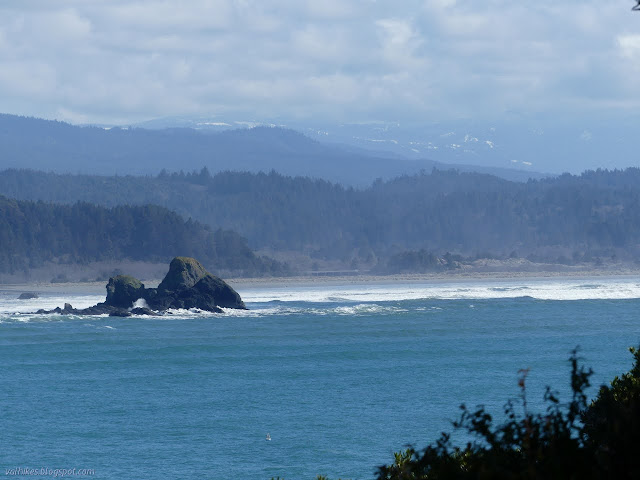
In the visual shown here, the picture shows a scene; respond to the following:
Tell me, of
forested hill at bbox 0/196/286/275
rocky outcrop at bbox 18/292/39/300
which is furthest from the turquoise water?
forested hill at bbox 0/196/286/275

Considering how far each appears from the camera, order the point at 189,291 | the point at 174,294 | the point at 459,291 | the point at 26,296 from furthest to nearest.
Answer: the point at 459,291 → the point at 26,296 → the point at 189,291 → the point at 174,294

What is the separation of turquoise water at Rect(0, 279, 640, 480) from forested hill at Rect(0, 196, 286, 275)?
60663 mm

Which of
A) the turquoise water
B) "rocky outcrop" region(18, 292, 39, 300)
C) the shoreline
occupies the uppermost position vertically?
the shoreline

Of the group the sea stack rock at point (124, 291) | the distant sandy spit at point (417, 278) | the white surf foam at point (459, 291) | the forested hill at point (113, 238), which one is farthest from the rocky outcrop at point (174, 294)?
the forested hill at point (113, 238)

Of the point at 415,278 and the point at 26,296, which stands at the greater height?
the point at 415,278

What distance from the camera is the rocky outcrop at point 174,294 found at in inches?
3423

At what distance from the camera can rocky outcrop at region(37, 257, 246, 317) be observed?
86.9 m

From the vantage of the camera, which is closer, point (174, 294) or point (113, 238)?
point (174, 294)

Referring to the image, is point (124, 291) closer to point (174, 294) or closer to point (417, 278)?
point (174, 294)

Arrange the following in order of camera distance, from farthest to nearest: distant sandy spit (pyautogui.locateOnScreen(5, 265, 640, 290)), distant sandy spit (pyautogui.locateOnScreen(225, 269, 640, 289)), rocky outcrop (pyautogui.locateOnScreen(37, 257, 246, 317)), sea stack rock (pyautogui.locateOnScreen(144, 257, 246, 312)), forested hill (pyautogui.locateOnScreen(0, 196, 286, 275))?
forested hill (pyautogui.locateOnScreen(0, 196, 286, 275)) < distant sandy spit (pyautogui.locateOnScreen(225, 269, 640, 289)) < distant sandy spit (pyautogui.locateOnScreen(5, 265, 640, 290)) < sea stack rock (pyautogui.locateOnScreen(144, 257, 246, 312)) < rocky outcrop (pyautogui.locateOnScreen(37, 257, 246, 317))

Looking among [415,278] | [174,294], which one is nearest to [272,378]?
[174,294]

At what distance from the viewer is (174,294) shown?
291 ft

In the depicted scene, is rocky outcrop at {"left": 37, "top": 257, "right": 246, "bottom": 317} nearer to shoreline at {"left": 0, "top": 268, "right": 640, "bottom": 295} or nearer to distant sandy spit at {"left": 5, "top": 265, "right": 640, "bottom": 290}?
distant sandy spit at {"left": 5, "top": 265, "right": 640, "bottom": 290}

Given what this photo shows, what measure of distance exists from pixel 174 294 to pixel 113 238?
Answer: 8030 centimetres
